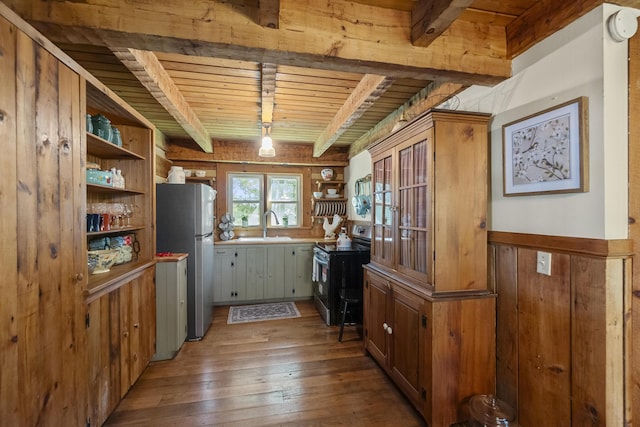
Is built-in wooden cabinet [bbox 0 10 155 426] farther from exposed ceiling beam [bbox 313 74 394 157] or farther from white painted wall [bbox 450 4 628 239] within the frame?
white painted wall [bbox 450 4 628 239]

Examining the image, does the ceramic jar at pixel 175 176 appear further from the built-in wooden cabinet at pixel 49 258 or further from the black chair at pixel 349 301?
the black chair at pixel 349 301

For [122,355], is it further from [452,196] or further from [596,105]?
[596,105]

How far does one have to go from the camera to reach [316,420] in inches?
72.8

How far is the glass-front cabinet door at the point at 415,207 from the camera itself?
5.91 ft

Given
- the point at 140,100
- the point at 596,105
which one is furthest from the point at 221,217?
the point at 596,105

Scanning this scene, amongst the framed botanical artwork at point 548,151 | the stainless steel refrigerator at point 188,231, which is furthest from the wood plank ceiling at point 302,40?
the stainless steel refrigerator at point 188,231

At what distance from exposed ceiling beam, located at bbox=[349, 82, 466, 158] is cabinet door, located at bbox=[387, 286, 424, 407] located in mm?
1525

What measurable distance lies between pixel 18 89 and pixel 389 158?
2175 mm

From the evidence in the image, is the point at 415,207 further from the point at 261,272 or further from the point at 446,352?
the point at 261,272

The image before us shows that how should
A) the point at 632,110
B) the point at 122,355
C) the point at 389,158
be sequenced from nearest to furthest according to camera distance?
the point at 632,110, the point at 122,355, the point at 389,158

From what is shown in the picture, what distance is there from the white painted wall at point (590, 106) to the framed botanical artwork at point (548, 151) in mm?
34

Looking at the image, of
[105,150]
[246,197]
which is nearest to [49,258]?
[105,150]

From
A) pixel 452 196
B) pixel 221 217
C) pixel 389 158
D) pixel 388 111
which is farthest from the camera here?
pixel 221 217

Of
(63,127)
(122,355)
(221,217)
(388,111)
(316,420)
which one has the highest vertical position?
(388,111)
